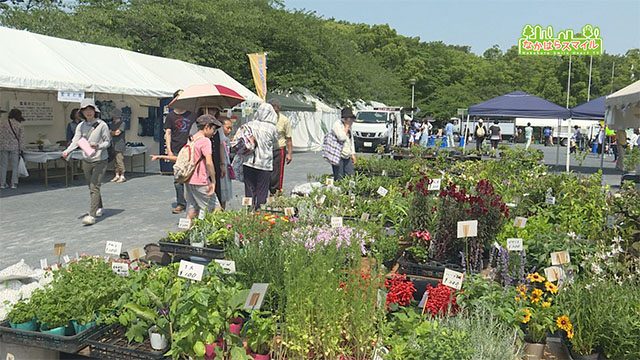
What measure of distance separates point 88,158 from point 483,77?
59.1m

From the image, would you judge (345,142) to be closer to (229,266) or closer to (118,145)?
(229,266)

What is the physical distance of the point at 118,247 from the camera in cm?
418

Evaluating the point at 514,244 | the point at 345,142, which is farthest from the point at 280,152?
the point at 514,244

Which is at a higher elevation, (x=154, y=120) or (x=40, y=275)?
(x=154, y=120)

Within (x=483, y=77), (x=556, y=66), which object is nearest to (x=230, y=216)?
(x=483, y=77)

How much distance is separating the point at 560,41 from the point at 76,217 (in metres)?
19.9

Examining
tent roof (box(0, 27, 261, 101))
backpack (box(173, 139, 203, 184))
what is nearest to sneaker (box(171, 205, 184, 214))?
backpack (box(173, 139, 203, 184))

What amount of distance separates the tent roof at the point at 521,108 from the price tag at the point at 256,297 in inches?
589

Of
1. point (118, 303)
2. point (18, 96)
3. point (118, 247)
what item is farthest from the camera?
point (18, 96)

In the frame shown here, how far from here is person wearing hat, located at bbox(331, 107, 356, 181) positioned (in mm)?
9180

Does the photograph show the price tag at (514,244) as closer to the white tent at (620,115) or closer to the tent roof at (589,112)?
the white tent at (620,115)

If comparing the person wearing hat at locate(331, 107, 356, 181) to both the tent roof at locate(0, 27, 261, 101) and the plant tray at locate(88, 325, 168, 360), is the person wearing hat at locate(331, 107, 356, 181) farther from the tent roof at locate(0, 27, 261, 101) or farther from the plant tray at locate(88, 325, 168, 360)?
the plant tray at locate(88, 325, 168, 360)

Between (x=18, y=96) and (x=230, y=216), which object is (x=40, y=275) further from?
(x=18, y=96)

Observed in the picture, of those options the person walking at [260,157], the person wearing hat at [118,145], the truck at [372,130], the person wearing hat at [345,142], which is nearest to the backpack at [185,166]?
the person walking at [260,157]
